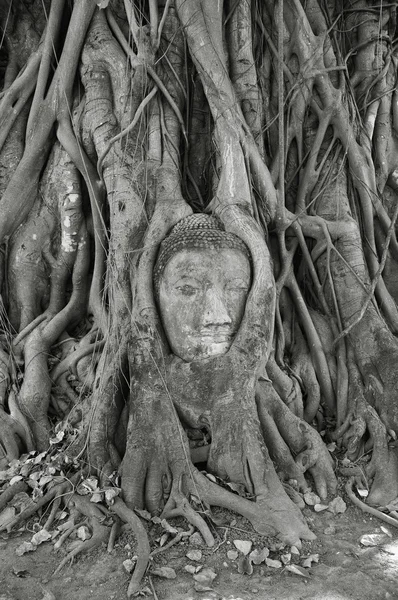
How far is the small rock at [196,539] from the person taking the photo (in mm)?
2219

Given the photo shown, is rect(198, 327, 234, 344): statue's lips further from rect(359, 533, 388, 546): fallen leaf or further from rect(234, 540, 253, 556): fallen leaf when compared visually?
rect(359, 533, 388, 546): fallen leaf

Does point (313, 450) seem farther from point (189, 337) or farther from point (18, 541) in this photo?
point (18, 541)

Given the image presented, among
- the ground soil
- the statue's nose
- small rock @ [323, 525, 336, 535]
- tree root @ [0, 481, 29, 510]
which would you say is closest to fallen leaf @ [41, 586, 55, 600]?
the ground soil

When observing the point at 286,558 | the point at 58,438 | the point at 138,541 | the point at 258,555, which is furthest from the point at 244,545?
the point at 58,438

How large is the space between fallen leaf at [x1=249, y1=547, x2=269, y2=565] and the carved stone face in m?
1.03

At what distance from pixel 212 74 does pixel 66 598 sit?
3075mm

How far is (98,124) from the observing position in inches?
141

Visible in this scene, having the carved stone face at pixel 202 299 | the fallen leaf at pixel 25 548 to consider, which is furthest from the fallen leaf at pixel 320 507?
the fallen leaf at pixel 25 548

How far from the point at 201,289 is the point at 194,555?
1.35 m

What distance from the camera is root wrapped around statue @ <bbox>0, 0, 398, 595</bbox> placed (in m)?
2.65

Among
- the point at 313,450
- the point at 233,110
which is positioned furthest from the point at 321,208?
the point at 313,450

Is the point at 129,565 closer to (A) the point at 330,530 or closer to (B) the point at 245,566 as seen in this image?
(B) the point at 245,566

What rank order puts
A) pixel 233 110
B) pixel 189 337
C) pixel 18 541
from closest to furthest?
pixel 18 541, pixel 189 337, pixel 233 110

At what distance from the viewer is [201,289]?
290 cm
